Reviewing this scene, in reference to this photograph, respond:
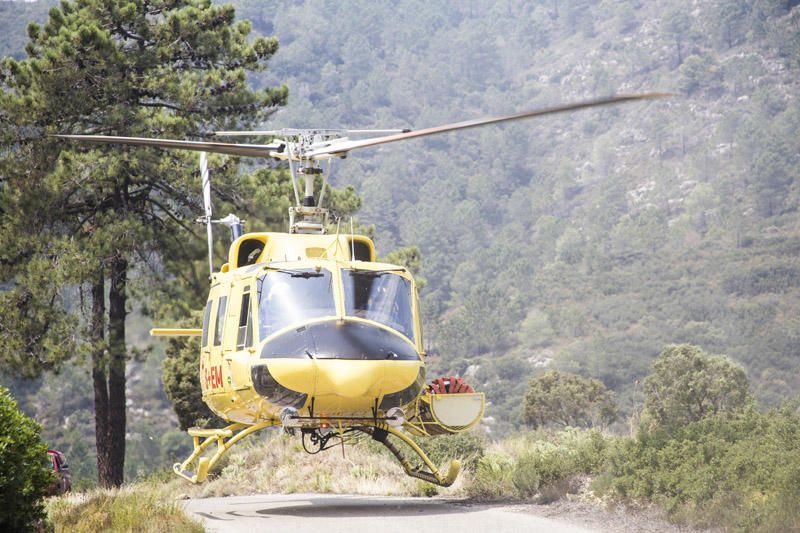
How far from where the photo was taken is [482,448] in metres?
18.7

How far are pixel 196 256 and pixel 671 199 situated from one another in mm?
108272

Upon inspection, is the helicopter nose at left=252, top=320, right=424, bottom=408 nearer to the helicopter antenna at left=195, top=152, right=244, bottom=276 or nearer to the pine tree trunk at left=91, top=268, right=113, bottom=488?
the helicopter antenna at left=195, top=152, right=244, bottom=276

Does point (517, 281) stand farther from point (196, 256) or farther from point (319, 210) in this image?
point (319, 210)

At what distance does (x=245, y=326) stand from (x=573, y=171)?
432ft

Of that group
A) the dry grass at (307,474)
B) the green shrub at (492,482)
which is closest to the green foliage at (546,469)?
the green shrub at (492,482)

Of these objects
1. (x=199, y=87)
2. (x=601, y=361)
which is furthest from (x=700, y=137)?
(x=199, y=87)

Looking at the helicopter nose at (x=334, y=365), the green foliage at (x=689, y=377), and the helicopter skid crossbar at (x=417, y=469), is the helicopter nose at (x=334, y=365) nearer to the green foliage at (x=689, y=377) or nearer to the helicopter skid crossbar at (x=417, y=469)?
the helicopter skid crossbar at (x=417, y=469)

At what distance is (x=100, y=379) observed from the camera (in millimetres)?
25359

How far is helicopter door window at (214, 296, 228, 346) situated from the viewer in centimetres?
1500

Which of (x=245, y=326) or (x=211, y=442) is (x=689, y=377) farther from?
(x=245, y=326)

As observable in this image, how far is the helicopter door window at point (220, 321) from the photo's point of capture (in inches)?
590

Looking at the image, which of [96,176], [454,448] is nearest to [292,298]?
[454,448]

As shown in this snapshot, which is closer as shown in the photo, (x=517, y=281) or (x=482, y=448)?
(x=482, y=448)

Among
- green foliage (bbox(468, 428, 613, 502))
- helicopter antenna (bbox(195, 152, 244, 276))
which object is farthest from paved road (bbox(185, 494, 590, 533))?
helicopter antenna (bbox(195, 152, 244, 276))
